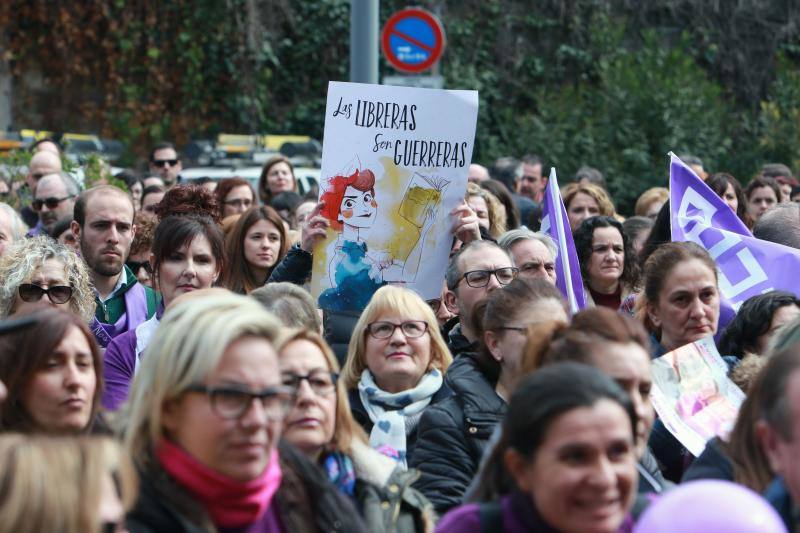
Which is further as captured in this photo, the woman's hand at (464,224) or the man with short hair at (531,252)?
the woman's hand at (464,224)

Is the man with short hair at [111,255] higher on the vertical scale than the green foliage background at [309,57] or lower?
lower

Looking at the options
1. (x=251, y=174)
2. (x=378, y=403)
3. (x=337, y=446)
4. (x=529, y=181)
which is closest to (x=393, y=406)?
(x=378, y=403)

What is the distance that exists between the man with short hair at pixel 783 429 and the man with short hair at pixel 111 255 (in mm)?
4034

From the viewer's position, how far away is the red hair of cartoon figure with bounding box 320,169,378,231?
253 inches

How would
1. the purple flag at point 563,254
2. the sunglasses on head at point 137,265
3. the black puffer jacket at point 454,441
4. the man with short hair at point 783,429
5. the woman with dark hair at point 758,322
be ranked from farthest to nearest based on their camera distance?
the sunglasses on head at point 137,265, the purple flag at point 563,254, the woman with dark hair at point 758,322, the black puffer jacket at point 454,441, the man with short hair at point 783,429

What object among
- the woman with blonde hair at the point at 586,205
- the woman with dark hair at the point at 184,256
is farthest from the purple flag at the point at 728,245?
the woman with dark hair at the point at 184,256

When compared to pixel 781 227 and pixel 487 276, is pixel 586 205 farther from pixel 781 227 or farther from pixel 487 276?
pixel 487 276

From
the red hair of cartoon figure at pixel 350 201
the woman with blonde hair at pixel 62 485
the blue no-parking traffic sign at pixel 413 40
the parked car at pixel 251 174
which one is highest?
the blue no-parking traffic sign at pixel 413 40

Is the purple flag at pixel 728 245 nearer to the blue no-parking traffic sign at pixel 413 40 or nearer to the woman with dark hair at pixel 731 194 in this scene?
the woman with dark hair at pixel 731 194

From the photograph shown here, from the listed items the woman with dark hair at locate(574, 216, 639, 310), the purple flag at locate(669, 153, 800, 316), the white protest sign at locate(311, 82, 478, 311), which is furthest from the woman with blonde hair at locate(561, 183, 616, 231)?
the white protest sign at locate(311, 82, 478, 311)

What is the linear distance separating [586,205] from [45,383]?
19.2 ft

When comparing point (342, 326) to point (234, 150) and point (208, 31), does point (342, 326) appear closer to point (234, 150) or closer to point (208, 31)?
point (234, 150)

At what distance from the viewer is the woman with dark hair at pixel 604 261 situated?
761cm

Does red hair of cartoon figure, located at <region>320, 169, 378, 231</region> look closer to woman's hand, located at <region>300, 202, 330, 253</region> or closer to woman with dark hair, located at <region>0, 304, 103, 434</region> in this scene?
woman's hand, located at <region>300, 202, 330, 253</region>
